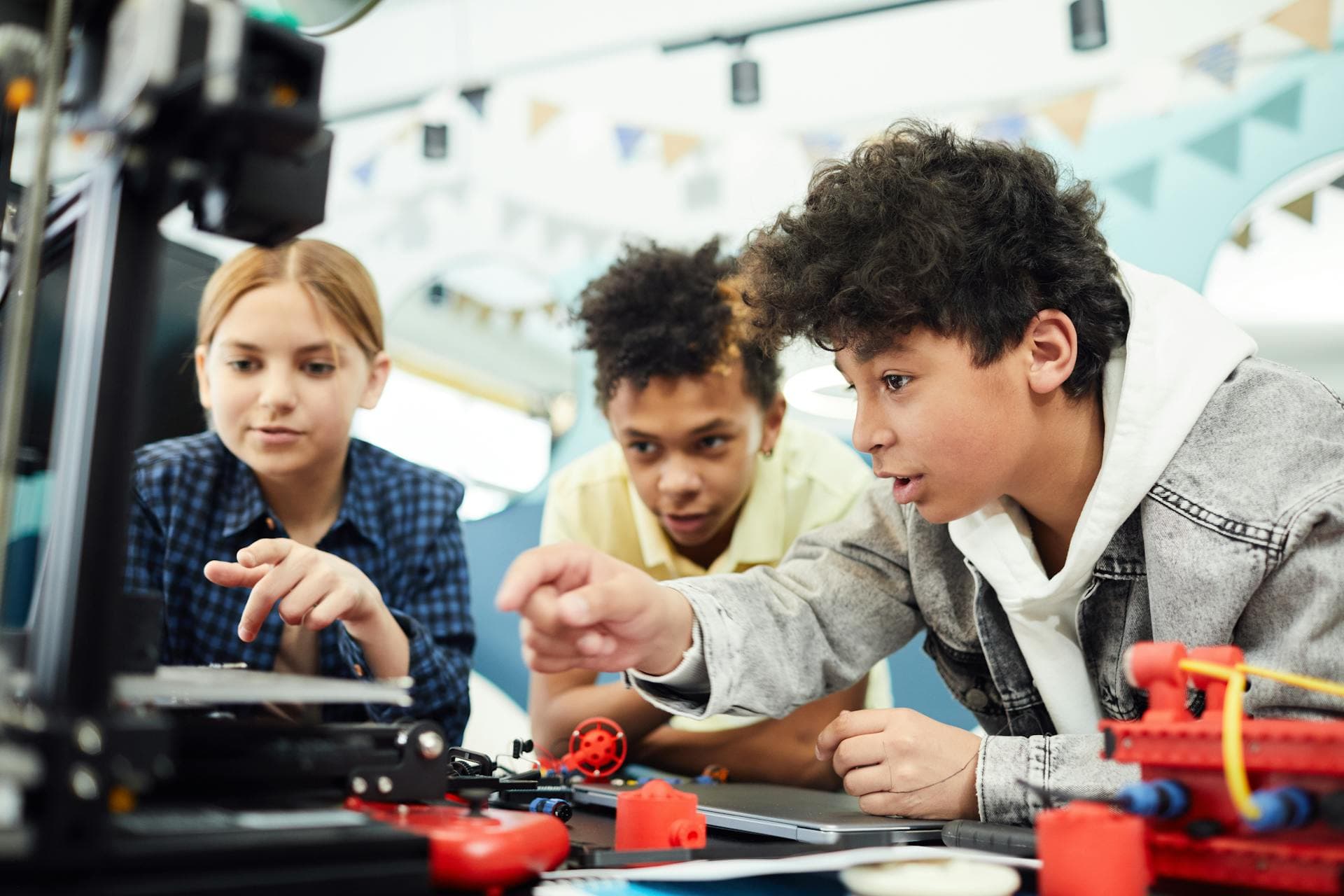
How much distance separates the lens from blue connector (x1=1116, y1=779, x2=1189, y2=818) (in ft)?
1.62

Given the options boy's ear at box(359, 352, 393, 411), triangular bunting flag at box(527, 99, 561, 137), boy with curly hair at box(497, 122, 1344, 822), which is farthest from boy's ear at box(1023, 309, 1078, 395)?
triangular bunting flag at box(527, 99, 561, 137)

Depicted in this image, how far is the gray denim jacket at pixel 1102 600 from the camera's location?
2.52 ft

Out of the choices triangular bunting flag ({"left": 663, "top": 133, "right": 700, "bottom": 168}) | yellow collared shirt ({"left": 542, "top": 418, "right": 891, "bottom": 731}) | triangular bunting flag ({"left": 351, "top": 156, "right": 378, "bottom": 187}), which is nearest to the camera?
yellow collared shirt ({"left": 542, "top": 418, "right": 891, "bottom": 731})

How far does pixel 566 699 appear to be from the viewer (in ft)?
4.87

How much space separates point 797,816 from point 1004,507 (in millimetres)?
408

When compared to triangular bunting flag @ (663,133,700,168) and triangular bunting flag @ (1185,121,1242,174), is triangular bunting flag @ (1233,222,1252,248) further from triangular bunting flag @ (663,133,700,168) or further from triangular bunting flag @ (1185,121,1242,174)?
triangular bunting flag @ (663,133,700,168)

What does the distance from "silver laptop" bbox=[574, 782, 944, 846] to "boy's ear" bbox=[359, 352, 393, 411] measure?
2.38 feet

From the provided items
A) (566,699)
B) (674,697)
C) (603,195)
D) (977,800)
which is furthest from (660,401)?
(603,195)

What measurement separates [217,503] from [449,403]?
4.24 feet

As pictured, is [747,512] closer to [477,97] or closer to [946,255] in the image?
[946,255]

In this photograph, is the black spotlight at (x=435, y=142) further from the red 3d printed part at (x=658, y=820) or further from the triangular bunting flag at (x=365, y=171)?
the red 3d printed part at (x=658, y=820)

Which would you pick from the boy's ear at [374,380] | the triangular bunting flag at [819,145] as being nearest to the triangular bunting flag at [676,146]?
the triangular bunting flag at [819,145]

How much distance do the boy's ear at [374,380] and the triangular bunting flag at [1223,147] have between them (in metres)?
1.49

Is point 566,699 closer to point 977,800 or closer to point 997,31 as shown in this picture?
point 977,800
